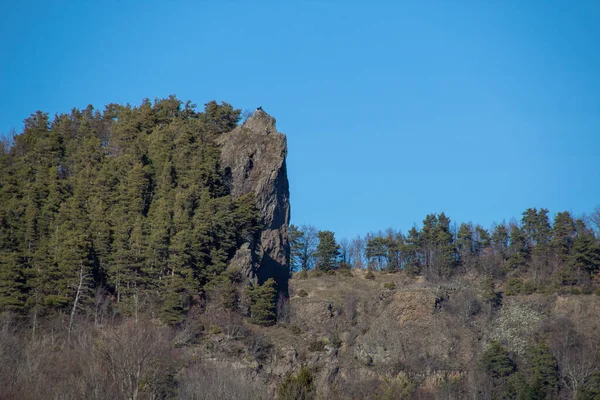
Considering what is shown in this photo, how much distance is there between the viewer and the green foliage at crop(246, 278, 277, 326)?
6200 cm

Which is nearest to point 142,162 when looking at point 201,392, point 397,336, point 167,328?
point 167,328

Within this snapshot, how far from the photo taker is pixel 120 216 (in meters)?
64.4

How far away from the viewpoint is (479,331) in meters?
Result: 66.8

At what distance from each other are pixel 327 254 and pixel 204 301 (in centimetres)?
2824

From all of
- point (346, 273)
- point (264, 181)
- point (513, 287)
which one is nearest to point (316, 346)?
point (264, 181)

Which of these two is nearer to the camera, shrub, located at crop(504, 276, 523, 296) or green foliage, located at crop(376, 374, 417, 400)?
green foliage, located at crop(376, 374, 417, 400)

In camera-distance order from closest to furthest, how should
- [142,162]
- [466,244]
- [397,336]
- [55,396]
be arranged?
[55,396]
[397,336]
[142,162]
[466,244]

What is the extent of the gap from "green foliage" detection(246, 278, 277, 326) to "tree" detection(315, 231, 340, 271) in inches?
939

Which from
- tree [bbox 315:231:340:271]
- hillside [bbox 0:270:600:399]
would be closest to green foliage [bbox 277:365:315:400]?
hillside [bbox 0:270:600:399]

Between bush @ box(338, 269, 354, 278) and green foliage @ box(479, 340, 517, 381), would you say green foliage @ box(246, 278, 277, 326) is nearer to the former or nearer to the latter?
green foliage @ box(479, 340, 517, 381)

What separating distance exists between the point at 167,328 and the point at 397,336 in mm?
18335

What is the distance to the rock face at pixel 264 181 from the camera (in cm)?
6768

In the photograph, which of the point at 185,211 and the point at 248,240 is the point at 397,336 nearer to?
the point at 248,240

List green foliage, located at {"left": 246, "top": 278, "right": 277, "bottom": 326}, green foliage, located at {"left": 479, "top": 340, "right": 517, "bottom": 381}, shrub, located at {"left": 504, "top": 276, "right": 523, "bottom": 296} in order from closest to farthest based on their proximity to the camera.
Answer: green foliage, located at {"left": 479, "top": 340, "right": 517, "bottom": 381}
green foliage, located at {"left": 246, "top": 278, "right": 277, "bottom": 326}
shrub, located at {"left": 504, "top": 276, "right": 523, "bottom": 296}
